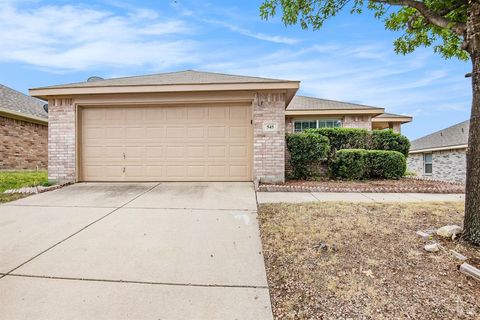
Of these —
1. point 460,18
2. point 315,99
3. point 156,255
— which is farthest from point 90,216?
point 315,99

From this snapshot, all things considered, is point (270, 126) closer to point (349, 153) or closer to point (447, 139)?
point (349, 153)

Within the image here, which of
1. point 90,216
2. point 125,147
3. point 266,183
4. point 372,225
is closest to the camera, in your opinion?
point 372,225

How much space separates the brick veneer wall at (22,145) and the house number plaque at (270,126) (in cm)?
1193

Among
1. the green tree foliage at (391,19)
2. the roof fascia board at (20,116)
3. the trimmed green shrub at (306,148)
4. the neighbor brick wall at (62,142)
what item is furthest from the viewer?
the roof fascia board at (20,116)

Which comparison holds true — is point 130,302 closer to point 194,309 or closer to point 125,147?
point 194,309

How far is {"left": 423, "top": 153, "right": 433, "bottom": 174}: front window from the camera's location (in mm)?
18031

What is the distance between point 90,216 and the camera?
434 cm

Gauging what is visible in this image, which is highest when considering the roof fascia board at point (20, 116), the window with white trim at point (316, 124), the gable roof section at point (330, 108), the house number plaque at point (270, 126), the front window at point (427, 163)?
the gable roof section at point (330, 108)

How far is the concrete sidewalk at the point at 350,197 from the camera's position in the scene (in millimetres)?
5406

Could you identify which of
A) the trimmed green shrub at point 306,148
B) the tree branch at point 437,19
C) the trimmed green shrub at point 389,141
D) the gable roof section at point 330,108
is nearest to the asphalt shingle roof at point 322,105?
the gable roof section at point 330,108

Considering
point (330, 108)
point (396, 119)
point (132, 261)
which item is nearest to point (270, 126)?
point (132, 261)

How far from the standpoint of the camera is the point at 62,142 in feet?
23.8

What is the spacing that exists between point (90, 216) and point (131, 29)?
8.59 metres

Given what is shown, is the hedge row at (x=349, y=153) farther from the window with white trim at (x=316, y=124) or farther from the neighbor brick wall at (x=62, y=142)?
the neighbor brick wall at (x=62, y=142)
